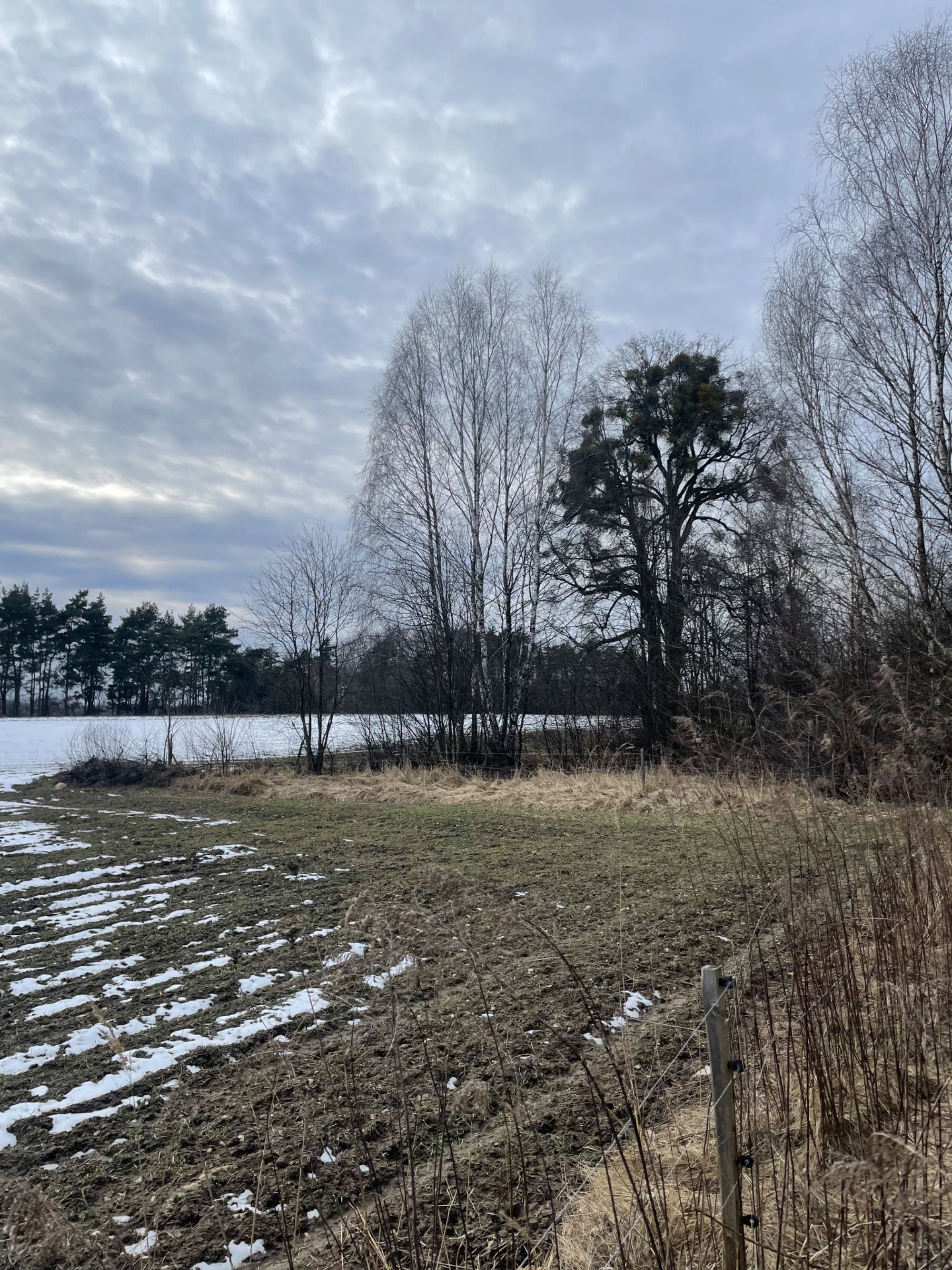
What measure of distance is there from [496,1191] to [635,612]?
14524mm

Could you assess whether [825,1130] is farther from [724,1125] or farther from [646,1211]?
[724,1125]

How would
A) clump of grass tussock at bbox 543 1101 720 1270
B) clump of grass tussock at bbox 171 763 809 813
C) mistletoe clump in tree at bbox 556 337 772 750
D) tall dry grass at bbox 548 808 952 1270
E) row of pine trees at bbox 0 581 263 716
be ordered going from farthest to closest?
row of pine trees at bbox 0 581 263 716 → mistletoe clump in tree at bbox 556 337 772 750 → clump of grass tussock at bbox 171 763 809 813 → clump of grass tussock at bbox 543 1101 720 1270 → tall dry grass at bbox 548 808 952 1270

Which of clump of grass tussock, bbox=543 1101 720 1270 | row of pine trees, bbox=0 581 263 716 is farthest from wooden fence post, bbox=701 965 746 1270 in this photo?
row of pine trees, bbox=0 581 263 716

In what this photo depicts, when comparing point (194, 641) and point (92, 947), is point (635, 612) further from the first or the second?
point (194, 641)

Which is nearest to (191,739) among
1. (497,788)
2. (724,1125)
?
(497,788)

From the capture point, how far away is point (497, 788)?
12.2 metres

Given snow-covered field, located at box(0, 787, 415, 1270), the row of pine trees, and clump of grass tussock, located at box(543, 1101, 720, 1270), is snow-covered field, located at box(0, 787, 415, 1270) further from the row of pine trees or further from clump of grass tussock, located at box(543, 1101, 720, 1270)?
the row of pine trees

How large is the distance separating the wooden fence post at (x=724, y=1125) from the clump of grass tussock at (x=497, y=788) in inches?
201

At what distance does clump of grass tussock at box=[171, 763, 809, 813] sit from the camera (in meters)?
9.74

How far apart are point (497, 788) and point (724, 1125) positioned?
10.9 m

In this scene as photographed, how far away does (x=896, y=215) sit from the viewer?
30.7 ft

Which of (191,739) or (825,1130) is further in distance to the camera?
(191,739)

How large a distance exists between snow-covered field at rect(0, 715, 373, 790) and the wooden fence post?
1608 cm

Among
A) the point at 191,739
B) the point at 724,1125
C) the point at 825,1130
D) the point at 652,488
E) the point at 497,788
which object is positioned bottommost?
the point at 497,788
